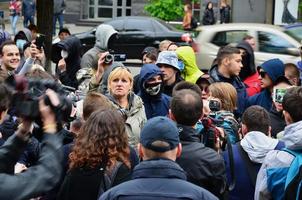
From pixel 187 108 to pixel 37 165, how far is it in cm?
189

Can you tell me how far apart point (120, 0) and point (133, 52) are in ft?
40.1

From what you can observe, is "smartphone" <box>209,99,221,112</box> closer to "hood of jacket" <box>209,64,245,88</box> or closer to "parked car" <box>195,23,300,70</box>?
"hood of jacket" <box>209,64,245,88</box>

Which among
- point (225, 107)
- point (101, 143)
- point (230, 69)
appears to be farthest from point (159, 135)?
point (230, 69)

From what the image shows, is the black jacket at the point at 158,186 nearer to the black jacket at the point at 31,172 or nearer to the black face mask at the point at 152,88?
the black jacket at the point at 31,172

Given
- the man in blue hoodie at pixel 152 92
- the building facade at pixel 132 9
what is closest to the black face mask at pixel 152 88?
the man in blue hoodie at pixel 152 92

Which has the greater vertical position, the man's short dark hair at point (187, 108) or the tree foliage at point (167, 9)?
the man's short dark hair at point (187, 108)

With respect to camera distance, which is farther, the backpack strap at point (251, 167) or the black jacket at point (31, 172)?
the backpack strap at point (251, 167)

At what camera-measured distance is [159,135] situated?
3916 millimetres

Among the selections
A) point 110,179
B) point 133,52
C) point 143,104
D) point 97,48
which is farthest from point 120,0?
point 110,179

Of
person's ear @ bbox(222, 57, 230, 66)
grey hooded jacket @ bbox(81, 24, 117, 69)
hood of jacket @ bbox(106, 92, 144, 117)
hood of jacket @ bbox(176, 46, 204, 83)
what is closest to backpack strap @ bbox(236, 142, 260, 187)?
hood of jacket @ bbox(106, 92, 144, 117)

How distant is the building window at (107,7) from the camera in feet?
108

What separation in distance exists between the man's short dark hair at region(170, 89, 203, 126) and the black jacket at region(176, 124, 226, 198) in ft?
0.27

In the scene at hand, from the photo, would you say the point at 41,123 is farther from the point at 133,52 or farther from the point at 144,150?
the point at 133,52

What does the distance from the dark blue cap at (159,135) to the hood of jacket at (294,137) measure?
2.94 ft
